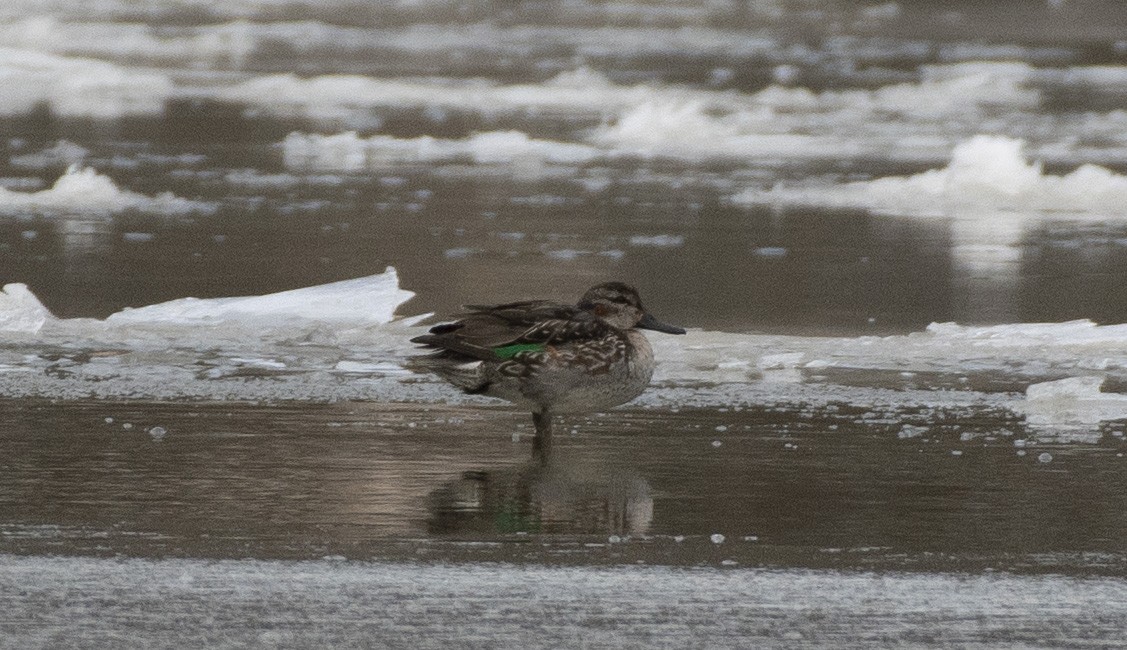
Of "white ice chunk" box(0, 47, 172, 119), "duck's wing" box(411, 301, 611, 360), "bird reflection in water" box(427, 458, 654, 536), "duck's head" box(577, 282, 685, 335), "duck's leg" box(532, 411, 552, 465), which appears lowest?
"bird reflection in water" box(427, 458, 654, 536)

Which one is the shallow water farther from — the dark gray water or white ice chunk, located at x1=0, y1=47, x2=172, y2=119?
white ice chunk, located at x1=0, y1=47, x2=172, y2=119

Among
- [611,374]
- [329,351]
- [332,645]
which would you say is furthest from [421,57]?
[332,645]

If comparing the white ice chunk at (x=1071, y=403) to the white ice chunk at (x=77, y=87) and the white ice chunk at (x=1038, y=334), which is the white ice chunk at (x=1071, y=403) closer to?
the white ice chunk at (x=1038, y=334)

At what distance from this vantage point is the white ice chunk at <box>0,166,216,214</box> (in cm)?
1290

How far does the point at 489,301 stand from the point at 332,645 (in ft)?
17.7

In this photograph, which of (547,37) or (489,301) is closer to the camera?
(489,301)

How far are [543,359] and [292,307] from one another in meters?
2.90

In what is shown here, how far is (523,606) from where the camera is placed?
482 centimetres

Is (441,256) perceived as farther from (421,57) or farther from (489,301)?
(421,57)

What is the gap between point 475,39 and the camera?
28.9m

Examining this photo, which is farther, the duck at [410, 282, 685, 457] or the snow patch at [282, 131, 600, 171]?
the snow patch at [282, 131, 600, 171]

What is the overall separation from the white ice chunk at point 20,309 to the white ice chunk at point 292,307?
34 cm

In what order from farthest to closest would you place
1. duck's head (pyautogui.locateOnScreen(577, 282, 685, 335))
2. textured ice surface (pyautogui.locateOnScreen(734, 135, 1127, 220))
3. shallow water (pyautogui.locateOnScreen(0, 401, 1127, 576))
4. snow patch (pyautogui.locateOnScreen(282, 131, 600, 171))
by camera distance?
snow patch (pyautogui.locateOnScreen(282, 131, 600, 171)), textured ice surface (pyautogui.locateOnScreen(734, 135, 1127, 220)), duck's head (pyautogui.locateOnScreen(577, 282, 685, 335)), shallow water (pyautogui.locateOnScreen(0, 401, 1127, 576))

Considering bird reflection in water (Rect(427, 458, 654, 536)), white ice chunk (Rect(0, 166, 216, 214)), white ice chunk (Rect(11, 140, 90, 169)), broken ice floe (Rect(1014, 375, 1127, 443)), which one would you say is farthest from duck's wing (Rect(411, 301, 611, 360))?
white ice chunk (Rect(11, 140, 90, 169))
